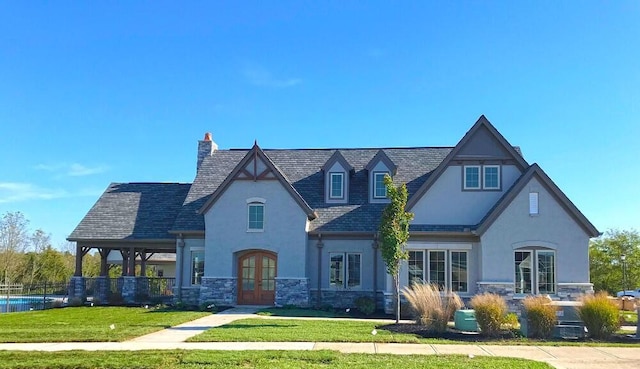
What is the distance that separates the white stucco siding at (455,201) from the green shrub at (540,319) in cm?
697

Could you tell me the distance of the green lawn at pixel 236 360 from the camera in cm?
1018

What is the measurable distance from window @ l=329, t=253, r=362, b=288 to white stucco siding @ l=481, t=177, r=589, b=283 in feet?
17.6

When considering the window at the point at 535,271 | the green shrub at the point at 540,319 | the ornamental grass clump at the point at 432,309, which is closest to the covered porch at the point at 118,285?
the ornamental grass clump at the point at 432,309

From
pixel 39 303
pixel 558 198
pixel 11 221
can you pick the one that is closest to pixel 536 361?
pixel 558 198

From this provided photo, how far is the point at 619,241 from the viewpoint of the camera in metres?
37.0

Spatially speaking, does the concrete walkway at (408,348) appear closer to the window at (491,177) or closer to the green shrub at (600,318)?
the green shrub at (600,318)

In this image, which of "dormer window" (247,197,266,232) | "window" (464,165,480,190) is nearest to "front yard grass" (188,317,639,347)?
"dormer window" (247,197,266,232)

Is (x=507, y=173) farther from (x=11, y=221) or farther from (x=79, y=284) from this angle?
(x=11, y=221)

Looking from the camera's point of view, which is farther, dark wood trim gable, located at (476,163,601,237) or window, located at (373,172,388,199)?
window, located at (373,172,388,199)

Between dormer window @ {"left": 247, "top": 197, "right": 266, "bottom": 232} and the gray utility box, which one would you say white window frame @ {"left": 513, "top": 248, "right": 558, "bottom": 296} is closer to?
the gray utility box

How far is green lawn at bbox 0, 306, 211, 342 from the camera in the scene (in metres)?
13.6

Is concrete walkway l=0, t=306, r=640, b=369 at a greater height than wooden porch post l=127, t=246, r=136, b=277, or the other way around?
wooden porch post l=127, t=246, r=136, b=277

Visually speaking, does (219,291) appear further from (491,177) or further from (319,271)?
(491,177)

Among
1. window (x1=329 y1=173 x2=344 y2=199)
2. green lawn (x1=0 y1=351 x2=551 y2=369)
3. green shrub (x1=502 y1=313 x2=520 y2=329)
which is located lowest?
green lawn (x1=0 y1=351 x2=551 y2=369)
